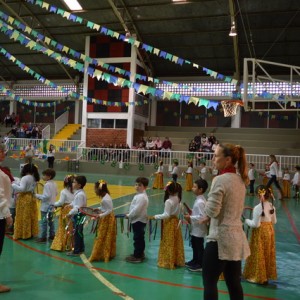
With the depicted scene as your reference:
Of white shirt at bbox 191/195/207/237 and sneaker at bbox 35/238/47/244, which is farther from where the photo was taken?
sneaker at bbox 35/238/47/244

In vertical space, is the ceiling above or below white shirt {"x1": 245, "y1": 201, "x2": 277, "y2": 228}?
above

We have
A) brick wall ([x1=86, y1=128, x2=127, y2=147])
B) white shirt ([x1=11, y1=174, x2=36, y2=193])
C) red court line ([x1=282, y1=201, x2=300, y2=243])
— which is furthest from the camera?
brick wall ([x1=86, y1=128, x2=127, y2=147])

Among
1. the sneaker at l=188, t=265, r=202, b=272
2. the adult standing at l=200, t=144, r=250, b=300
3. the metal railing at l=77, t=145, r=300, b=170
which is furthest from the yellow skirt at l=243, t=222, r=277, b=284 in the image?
the metal railing at l=77, t=145, r=300, b=170

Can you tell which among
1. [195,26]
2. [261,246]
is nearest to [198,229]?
[261,246]

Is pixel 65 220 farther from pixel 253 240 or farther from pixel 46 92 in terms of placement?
pixel 46 92

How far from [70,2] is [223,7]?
24.1ft

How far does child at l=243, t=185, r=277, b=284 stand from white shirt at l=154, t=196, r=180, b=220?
89cm

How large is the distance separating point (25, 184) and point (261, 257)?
3.56m

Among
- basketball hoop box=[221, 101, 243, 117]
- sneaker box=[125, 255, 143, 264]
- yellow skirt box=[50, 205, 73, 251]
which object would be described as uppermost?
basketball hoop box=[221, 101, 243, 117]

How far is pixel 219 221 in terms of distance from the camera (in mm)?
2439

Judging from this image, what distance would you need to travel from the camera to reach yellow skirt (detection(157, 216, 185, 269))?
14.8ft

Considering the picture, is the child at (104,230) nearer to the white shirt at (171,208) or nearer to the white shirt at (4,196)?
the white shirt at (171,208)

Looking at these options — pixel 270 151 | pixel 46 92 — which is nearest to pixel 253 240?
pixel 270 151

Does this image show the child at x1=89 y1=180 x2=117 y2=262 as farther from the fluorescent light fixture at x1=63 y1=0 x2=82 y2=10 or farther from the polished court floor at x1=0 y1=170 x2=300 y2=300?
the fluorescent light fixture at x1=63 y1=0 x2=82 y2=10
